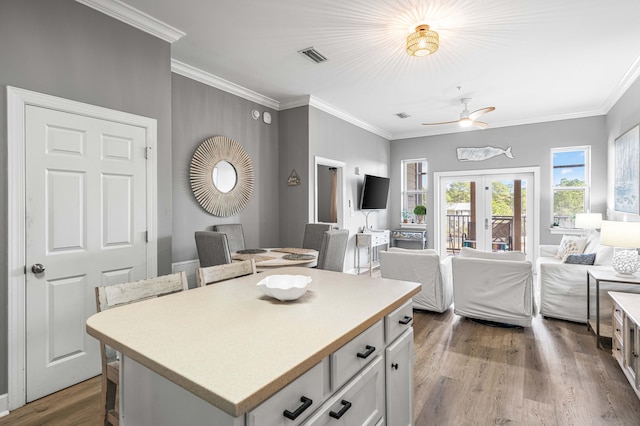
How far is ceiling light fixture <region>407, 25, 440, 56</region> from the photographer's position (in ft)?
9.16

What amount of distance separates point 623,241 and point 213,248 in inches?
143

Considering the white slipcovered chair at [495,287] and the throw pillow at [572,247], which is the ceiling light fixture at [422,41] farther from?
the throw pillow at [572,247]

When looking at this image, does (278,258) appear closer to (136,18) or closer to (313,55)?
(313,55)

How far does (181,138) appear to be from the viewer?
12.6 ft

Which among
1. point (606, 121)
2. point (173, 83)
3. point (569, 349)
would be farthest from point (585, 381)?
point (606, 121)

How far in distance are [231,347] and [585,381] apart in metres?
2.74

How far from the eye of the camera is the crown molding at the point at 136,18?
260cm

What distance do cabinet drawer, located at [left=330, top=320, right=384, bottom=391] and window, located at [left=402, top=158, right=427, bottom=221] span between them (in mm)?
6468

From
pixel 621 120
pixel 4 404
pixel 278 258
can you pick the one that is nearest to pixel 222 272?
pixel 278 258

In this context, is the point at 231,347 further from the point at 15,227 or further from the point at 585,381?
the point at 585,381

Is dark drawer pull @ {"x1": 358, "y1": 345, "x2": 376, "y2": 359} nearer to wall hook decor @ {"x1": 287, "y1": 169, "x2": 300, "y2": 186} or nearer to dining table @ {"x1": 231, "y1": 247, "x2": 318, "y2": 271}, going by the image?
dining table @ {"x1": 231, "y1": 247, "x2": 318, "y2": 271}

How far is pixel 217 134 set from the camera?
14.0ft

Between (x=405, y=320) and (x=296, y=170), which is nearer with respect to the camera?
(x=405, y=320)

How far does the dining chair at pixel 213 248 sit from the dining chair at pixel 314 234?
1.45m
